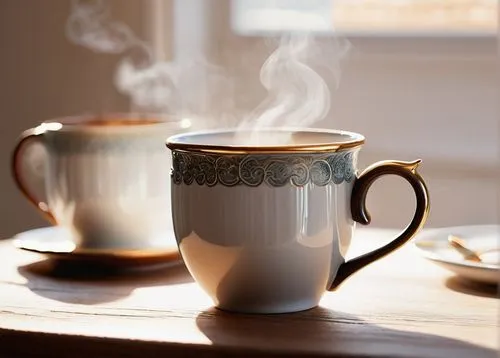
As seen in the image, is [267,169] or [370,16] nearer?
[267,169]

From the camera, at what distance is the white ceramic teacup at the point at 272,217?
710mm

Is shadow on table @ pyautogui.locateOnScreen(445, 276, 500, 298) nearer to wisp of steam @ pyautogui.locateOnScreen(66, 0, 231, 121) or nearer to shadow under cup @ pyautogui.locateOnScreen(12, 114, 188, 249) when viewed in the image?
shadow under cup @ pyautogui.locateOnScreen(12, 114, 188, 249)

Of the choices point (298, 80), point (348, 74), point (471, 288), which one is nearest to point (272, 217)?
point (471, 288)

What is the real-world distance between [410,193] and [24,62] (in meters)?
0.68

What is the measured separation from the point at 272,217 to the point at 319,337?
10 cm

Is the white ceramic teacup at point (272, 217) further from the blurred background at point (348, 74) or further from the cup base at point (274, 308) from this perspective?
the blurred background at point (348, 74)

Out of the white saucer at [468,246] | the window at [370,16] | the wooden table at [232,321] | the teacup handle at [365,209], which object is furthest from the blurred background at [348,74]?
the teacup handle at [365,209]

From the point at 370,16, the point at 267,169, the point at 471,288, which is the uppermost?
the point at 370,16

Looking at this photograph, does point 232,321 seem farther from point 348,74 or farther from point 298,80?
point 348,74

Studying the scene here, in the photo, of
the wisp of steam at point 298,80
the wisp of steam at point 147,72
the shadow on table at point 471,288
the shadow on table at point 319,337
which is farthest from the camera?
the wisp of steam at point 147,72

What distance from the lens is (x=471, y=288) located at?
81cm

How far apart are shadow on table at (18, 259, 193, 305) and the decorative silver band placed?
0.14 meters

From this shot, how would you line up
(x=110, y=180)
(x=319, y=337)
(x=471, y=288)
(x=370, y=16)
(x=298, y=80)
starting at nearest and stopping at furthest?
(x=319, y=337), (x=471, y=288), (x=110, y=180), (x=298, y=80), (x=370, y=16)

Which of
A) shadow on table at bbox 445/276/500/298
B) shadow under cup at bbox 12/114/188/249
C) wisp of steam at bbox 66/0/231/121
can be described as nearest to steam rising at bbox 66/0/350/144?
wisp of steam at bbox 66/0/231/121
